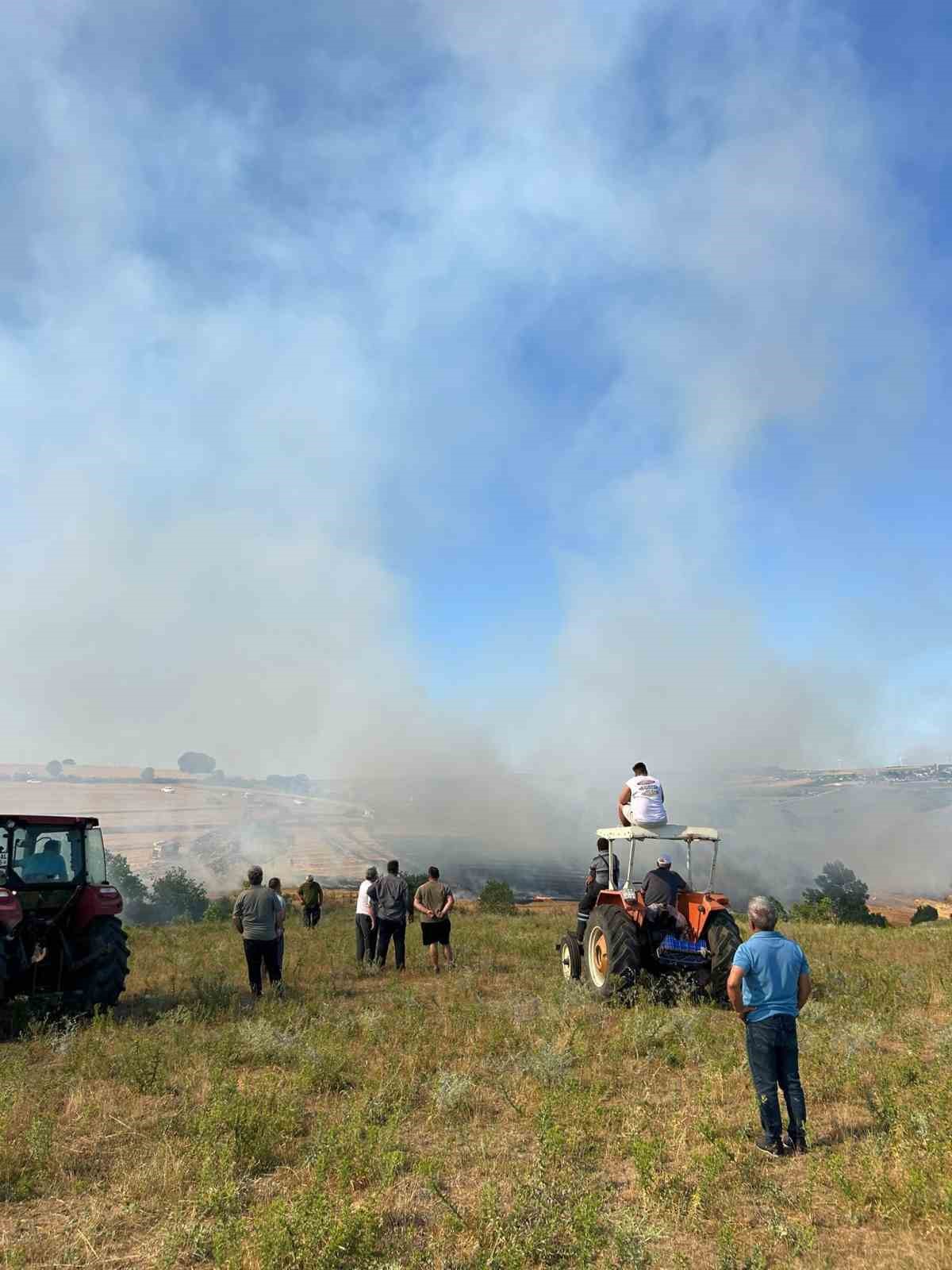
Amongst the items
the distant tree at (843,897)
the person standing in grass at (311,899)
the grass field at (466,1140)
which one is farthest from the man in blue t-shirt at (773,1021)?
the distant tree at (843,897)

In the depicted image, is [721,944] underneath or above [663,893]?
underneath

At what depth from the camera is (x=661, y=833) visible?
913 cm

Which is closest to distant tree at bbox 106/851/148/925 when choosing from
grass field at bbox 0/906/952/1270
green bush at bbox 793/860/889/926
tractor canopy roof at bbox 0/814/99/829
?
green bush at bbox 793/860/889/926

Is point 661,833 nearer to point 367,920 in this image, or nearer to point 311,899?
point 367,920

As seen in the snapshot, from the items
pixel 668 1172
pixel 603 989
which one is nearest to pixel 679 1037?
pixel 603 989

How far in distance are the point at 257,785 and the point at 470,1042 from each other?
14482 centimetres

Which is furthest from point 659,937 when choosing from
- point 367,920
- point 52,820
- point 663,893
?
point 52,820

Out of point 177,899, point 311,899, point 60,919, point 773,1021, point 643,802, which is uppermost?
point 643,802

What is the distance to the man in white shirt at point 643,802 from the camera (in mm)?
9109

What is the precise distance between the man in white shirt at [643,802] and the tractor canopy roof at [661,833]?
64 millimetres

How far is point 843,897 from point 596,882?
55786 millimetres

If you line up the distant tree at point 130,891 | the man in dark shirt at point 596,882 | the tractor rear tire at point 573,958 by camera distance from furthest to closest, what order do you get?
the distant tree at point 130,891
the tractor rear tire at point 573,958
the man in dark shirt at point 596,882

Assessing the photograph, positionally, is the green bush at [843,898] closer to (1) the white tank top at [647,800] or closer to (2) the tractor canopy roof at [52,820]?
(1) the white tank top at [647,800]

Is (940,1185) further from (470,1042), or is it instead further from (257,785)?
(257,785)
